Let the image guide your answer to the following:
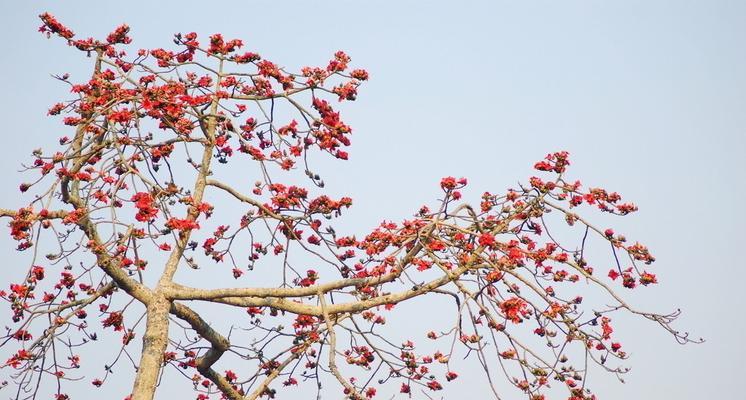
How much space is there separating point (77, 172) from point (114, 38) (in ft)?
5.22

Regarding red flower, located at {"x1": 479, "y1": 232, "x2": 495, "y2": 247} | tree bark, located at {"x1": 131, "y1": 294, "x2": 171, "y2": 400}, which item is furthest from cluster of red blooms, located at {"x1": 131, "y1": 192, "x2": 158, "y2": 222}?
red flower, located at {"x1": 479, "y1": 232, "x2": 495, "y2": 247}

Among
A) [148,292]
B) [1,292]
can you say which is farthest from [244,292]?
[1,292]

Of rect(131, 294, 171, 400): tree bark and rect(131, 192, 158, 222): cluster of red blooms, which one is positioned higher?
rect(131, 192, 158, 222): cluster of red blooms

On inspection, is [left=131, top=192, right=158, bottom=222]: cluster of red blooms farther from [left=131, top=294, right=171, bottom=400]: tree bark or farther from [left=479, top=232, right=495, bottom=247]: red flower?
[left=479, top=232, right=495, bottom=247]: red flower

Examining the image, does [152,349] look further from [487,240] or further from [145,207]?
[487,240]

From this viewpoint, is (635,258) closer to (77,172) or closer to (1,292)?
(77,172)

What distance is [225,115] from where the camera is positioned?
373 inches

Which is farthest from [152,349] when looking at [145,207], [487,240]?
[487,240]

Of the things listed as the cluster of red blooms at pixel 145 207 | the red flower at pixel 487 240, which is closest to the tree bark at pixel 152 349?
the cluster of red blooms at pixel 145 207

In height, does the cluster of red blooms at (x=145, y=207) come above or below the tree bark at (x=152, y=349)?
above

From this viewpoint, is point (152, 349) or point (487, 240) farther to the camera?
point (152, 349)

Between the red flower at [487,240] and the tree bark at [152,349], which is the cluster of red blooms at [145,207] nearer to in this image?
the tree bark at [152,349]

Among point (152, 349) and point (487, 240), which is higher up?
point (487, 240)

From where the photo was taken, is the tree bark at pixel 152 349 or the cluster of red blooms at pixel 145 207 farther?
the tree bark at pixel 152 349
